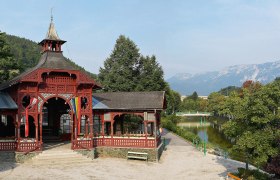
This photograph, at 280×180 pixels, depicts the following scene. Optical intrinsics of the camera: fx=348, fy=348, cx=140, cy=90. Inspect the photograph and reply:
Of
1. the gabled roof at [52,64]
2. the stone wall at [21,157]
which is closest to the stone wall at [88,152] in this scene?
the stone wall at [21,157]

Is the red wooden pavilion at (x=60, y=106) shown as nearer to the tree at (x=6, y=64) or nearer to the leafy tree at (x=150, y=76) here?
the tree at (x=6, y=64)

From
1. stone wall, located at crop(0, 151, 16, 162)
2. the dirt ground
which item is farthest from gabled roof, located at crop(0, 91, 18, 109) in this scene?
the dirt ground

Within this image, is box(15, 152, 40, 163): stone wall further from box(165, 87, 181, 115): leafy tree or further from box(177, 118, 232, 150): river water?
box(165, 87, 181, 115): leafy tree

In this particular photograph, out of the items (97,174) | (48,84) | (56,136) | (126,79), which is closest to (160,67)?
(126,79)

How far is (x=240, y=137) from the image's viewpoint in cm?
1728

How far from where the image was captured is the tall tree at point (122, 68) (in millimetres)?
47000

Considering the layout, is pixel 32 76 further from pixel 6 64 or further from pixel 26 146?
pixel 6 64

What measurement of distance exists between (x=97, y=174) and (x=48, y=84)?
7.37m

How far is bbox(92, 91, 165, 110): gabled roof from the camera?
25375mm

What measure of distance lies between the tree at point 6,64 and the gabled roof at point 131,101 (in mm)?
16814

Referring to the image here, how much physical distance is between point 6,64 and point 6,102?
1837cm

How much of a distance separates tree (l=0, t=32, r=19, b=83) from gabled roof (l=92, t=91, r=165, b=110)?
16.8 m

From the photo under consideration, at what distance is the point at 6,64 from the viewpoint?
132ft

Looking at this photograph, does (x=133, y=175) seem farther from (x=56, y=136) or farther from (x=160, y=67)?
(x=160, y=67)
